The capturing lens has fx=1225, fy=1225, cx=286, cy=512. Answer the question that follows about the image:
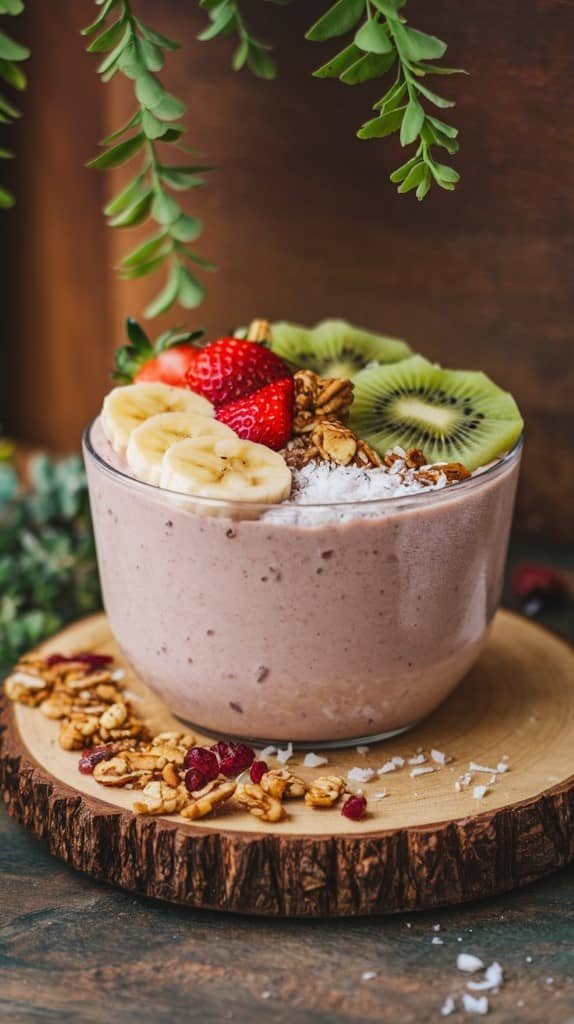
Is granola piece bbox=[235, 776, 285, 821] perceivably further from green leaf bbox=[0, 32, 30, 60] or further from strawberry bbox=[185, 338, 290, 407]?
green leaf bbox=[0, 32, 30, 60]

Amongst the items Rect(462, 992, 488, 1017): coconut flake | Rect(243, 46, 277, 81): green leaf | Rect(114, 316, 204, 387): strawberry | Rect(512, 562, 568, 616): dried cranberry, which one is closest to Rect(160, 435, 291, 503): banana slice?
Rect(114, 316, 204, 387): strawberry

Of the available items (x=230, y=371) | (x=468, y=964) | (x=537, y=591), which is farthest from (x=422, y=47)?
(x=537, y=591)

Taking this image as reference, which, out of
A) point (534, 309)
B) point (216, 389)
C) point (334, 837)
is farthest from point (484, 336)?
point (334, 837)

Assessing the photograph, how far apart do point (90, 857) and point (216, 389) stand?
1.90 feet

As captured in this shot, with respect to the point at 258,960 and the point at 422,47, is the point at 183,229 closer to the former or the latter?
the point at 422,47

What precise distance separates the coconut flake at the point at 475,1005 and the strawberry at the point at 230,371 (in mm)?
749

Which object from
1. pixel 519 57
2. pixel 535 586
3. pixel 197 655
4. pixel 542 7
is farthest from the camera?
pixel 535 586

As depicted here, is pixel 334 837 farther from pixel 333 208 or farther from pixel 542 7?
pixel 333 208

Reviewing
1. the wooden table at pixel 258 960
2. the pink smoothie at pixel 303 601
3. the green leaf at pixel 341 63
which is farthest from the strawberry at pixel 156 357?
the wooden table at pixel 258 960

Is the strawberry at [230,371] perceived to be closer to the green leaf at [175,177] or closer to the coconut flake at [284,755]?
the green leaf at [175,177]

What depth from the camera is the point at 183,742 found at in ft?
4.91

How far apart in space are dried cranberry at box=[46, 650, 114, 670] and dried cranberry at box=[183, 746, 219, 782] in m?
0.32

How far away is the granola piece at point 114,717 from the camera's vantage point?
152 centimetres

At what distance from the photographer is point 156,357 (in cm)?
172
